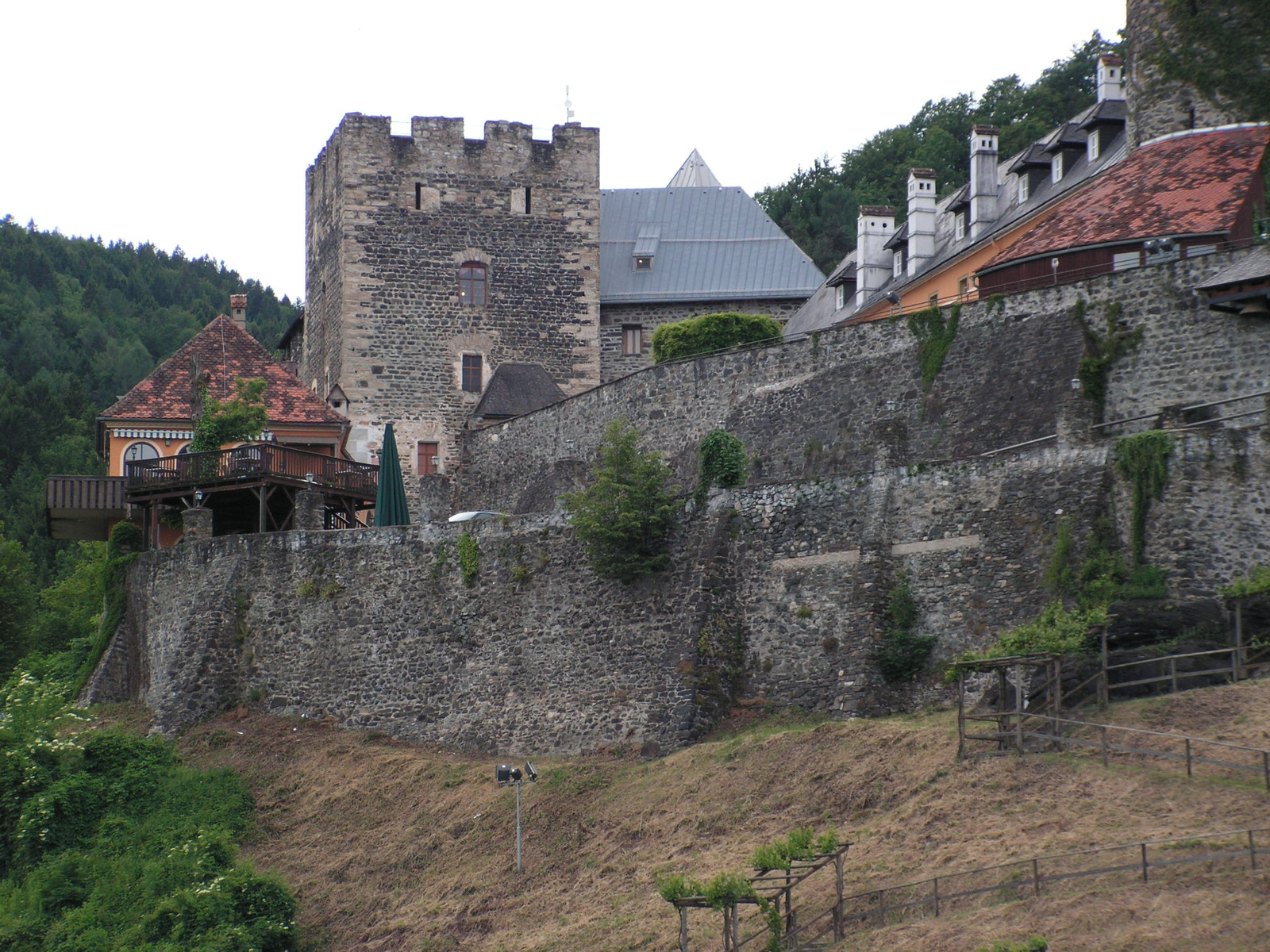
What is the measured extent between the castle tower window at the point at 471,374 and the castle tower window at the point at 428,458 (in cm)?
190

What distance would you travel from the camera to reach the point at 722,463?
36.7 m

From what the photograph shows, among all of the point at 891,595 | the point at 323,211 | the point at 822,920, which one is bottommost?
the point at 822,920

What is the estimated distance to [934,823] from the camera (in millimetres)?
26469

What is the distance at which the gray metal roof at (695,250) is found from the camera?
56.2 m

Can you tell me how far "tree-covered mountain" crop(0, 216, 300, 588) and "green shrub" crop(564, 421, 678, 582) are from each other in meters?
36.6

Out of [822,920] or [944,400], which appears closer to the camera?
[822,920]

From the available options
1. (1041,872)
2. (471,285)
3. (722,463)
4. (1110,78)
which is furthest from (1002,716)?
(471,285)

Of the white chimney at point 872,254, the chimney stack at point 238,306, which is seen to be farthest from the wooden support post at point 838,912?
the chimney stack at point 238,306

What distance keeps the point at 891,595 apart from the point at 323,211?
28.7m

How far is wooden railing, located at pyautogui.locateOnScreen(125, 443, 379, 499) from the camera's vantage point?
4178 cm

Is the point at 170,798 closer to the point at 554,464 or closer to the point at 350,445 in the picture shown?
the point at 554,464

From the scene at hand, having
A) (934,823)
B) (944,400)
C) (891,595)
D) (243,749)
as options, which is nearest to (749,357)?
(944,400)

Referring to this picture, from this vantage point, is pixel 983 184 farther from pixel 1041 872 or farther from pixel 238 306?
pixel 1041 872

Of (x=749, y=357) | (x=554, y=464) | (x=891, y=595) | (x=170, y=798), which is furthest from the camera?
(x=554, y=464)
